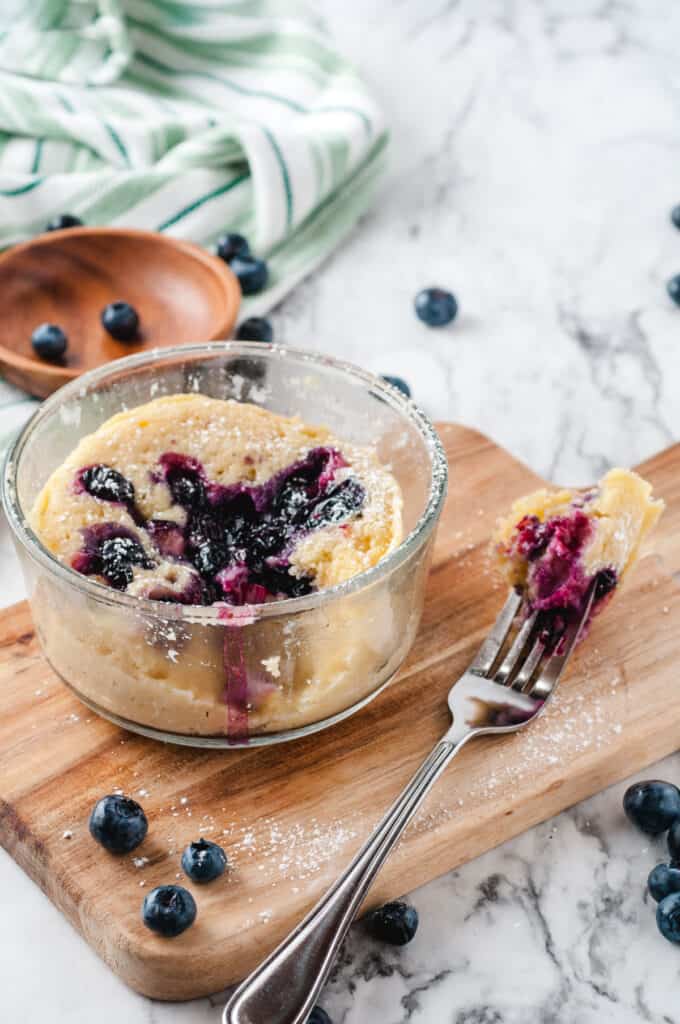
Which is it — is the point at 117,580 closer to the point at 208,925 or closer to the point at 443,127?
the point at 208,925

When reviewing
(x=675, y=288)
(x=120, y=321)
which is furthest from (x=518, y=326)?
(x=120, y=321)

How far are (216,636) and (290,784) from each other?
0.32 m

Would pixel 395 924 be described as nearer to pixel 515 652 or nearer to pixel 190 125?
pixel 515 652

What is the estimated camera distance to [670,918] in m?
2.00

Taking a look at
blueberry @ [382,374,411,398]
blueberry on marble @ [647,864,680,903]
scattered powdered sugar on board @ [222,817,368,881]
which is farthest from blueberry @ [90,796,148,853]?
blueberry @ [382,374,411,398]

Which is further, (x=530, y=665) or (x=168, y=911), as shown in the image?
(x=530, y=665)

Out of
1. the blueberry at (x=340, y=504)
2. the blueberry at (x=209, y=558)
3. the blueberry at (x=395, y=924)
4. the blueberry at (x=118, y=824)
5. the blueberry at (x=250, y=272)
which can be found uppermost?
the blueberry at (x=340, y=504)

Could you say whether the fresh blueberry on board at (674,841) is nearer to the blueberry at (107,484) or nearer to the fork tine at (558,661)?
the fork tine at (558,661)

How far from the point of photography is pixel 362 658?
2188mm

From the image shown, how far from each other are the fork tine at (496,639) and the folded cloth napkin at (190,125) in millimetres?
1403

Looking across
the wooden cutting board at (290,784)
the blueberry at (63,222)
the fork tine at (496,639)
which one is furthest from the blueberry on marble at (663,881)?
the blueberry at (63,222)

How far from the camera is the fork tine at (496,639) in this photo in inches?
93.4

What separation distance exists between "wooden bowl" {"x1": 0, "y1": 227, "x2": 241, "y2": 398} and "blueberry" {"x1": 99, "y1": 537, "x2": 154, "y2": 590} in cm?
105

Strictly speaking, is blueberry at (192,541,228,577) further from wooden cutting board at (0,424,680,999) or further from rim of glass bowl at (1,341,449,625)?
wooden cutting board at (0,424,680,999)
